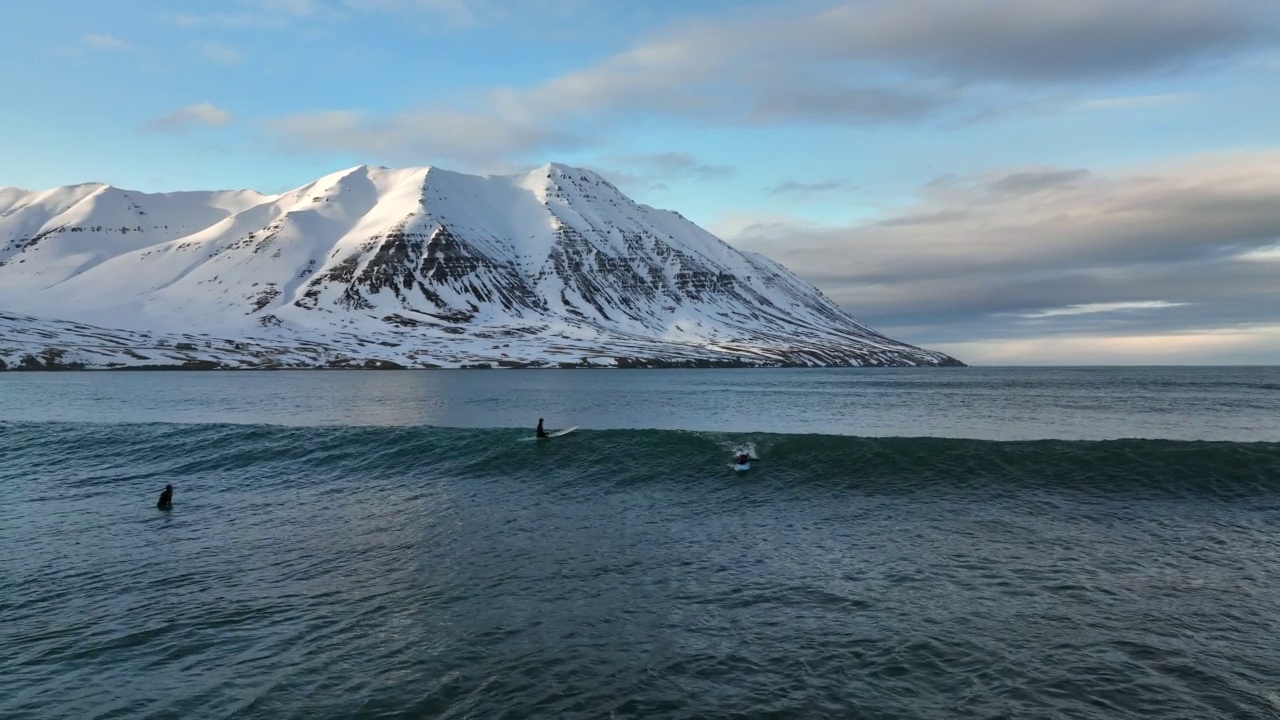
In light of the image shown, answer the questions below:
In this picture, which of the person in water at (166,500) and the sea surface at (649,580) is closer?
the sea surface at (649,580)

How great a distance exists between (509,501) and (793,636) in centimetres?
2301

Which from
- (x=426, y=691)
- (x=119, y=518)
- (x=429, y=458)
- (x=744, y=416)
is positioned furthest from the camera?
(x=744, y=416)

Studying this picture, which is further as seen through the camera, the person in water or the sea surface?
the person in water

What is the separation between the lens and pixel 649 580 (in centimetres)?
2538

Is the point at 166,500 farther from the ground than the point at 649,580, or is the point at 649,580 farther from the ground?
the point at 649,580

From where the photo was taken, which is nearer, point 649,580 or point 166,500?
point 649,580

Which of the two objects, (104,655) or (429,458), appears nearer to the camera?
(104,655)

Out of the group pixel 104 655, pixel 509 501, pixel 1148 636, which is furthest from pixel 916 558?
pixel 104 655

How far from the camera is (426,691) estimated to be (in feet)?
56.2

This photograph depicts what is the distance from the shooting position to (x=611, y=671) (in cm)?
1806

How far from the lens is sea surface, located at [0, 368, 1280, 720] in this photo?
1711cm

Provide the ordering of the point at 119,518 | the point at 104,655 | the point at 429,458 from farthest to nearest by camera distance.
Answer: the point at 429,458 → the point at 119,518 → the point at 104,655

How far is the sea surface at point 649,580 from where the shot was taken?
17.1 meters

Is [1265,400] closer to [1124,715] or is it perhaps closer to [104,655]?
[1124,715]
